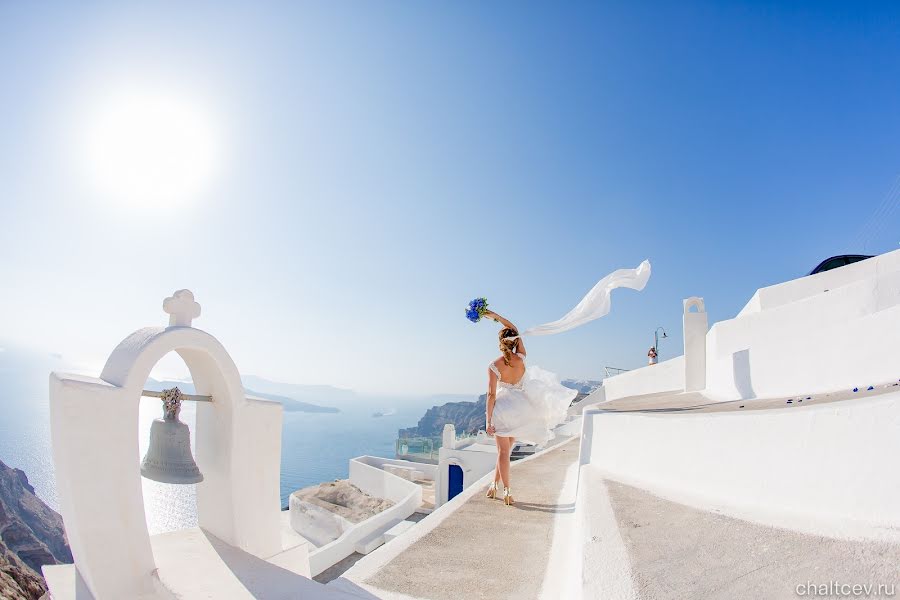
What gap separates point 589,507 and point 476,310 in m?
2.60

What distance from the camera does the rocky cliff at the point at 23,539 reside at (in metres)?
3.97

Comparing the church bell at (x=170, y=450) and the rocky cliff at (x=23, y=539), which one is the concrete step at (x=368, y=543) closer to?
the rocky cliff at (x=23, y=539)

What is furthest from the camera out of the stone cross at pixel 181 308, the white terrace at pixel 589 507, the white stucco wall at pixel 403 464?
the white stucco wall at pixel 403 464

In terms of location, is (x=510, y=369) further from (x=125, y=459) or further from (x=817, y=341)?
(x=125, y=459)

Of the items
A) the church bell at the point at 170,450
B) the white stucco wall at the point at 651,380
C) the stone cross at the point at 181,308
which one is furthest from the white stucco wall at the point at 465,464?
the stone cross at the point at 181,308

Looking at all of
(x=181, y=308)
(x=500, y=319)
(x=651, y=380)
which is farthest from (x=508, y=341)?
→ (x=651, y=380)

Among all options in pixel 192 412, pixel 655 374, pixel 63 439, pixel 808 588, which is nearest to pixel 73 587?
pixel 63 439

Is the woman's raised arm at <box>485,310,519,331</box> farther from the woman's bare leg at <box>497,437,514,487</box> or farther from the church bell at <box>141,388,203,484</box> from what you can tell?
the church bell at <box>141,388,203,484</box>

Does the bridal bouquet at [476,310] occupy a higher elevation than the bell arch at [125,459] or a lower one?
higher

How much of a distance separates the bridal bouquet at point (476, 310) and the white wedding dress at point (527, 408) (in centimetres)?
57

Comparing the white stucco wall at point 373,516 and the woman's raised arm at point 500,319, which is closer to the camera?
the woman's raised arm at point 500,319

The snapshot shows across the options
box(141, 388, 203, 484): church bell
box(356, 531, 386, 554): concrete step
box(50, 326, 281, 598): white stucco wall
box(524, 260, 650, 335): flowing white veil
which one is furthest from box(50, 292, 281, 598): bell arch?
box(356, 531, 386, 554): concrete step

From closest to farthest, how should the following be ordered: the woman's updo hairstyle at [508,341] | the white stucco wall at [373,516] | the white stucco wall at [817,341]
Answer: the white stucco wall at [817,341], the woman's updo hairstyle at [508,341], the white stucco wall at [373,516]

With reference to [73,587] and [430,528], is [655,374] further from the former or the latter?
[73,587]
